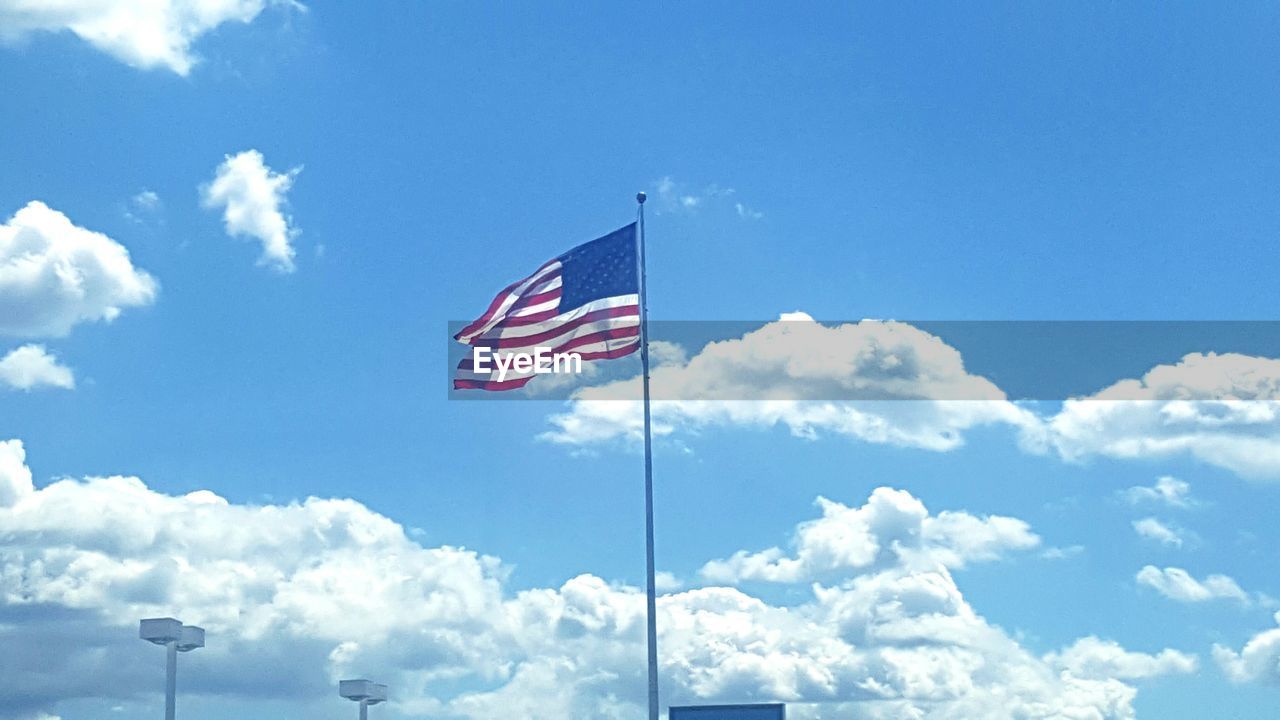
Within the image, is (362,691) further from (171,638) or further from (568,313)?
(568,313)

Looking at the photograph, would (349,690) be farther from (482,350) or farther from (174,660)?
(482,350)

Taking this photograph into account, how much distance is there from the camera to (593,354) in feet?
117

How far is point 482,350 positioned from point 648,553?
5884 mm

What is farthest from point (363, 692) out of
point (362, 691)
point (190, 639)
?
point (190, 639)

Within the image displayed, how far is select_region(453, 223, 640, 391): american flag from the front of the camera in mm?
35594

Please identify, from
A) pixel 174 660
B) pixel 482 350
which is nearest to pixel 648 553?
pixel 482 350

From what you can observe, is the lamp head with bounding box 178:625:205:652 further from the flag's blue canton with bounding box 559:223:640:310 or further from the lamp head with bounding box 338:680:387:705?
the flag's blue canton with bounding box 559:223:640:310

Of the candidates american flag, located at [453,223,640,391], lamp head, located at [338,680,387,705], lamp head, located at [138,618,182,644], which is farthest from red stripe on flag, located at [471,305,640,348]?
lamp head, located at [338,680,387,705]

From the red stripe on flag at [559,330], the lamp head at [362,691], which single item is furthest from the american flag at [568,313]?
the lamp head at [362,691]

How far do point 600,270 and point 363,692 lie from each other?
1645 inches

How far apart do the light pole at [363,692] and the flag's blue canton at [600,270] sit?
41167 mm

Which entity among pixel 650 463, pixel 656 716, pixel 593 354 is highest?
pixel 593 354

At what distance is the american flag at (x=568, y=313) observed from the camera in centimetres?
3559

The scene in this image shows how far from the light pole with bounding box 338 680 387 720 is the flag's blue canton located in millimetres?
41167
